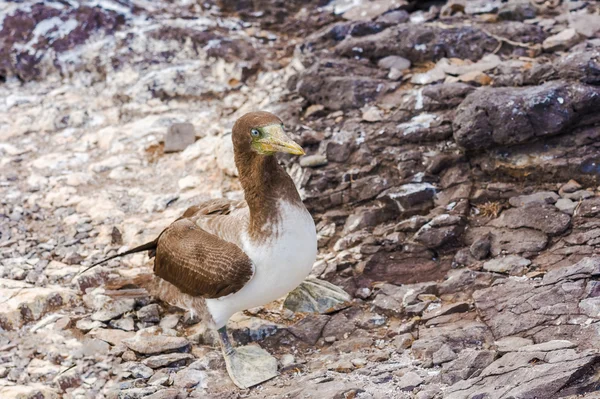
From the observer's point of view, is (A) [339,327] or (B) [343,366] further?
(A) [339,327]

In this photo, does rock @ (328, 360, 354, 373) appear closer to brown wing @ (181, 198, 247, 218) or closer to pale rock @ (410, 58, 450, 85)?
brown wing @ (181, 198, 247, 218)

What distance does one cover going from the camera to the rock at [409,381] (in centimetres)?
462

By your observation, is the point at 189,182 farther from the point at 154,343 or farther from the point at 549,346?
the point at 549,346

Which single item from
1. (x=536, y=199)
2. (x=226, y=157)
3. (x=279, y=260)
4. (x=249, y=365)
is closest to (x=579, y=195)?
(x=536, y=199)

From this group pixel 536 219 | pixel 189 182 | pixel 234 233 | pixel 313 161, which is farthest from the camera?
pixel 189 182

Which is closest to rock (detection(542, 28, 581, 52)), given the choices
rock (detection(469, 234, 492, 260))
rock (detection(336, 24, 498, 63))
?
rock (detection(336, 24, 498, 63))

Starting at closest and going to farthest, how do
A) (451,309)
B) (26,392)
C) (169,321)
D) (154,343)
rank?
(26,392) < (451,309) < (154,343) < (169,321)

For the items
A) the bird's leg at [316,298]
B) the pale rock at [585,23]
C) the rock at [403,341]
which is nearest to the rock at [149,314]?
the bird's leg at [316,298]

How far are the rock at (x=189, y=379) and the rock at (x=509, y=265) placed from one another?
7.62 feet

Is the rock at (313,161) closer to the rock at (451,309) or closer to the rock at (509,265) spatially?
the rock at (509,265)

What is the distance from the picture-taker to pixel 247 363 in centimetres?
535

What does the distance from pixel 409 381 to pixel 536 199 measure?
8.07 ft

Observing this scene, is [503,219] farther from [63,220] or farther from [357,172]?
[63,220]

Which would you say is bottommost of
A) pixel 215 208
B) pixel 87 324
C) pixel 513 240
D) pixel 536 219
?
pixel 87 324
